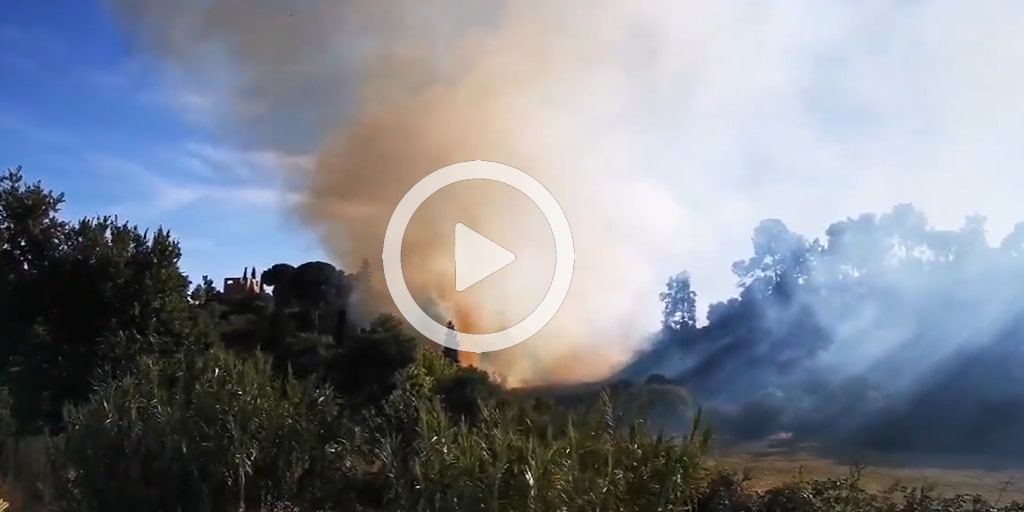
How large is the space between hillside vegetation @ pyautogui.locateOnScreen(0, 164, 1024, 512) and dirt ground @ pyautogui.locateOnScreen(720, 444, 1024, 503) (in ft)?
4.41

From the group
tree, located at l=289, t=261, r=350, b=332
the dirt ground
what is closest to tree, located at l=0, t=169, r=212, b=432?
tree, located at l=289, t=261, r=350, b=332

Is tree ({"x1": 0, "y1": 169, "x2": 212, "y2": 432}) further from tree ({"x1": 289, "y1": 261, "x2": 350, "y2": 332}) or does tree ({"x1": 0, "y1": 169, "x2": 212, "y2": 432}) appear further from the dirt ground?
the dirt ground

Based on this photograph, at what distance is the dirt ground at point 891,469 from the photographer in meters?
12.4

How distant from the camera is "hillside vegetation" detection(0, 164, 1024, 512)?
9.14 metres

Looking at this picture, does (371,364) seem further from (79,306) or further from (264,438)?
(264,438)

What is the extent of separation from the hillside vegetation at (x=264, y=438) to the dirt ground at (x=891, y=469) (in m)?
1.34

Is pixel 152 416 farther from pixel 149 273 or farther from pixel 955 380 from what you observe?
pixel 955 380

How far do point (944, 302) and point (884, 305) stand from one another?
163 cm

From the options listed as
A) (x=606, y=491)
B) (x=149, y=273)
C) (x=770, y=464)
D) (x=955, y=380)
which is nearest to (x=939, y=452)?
(x=955, y=380)

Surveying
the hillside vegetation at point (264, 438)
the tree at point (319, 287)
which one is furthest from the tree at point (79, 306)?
the tree at point (319, 287)

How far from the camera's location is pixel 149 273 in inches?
778

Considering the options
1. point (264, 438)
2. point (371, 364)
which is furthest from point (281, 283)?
point (264, 438)

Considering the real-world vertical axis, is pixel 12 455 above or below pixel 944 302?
below

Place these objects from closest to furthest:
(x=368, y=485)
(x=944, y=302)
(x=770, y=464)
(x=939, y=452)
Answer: (x=368, y=485)
(x=770, y=464)
(x=939, y=452)
(x=944, y=302)
